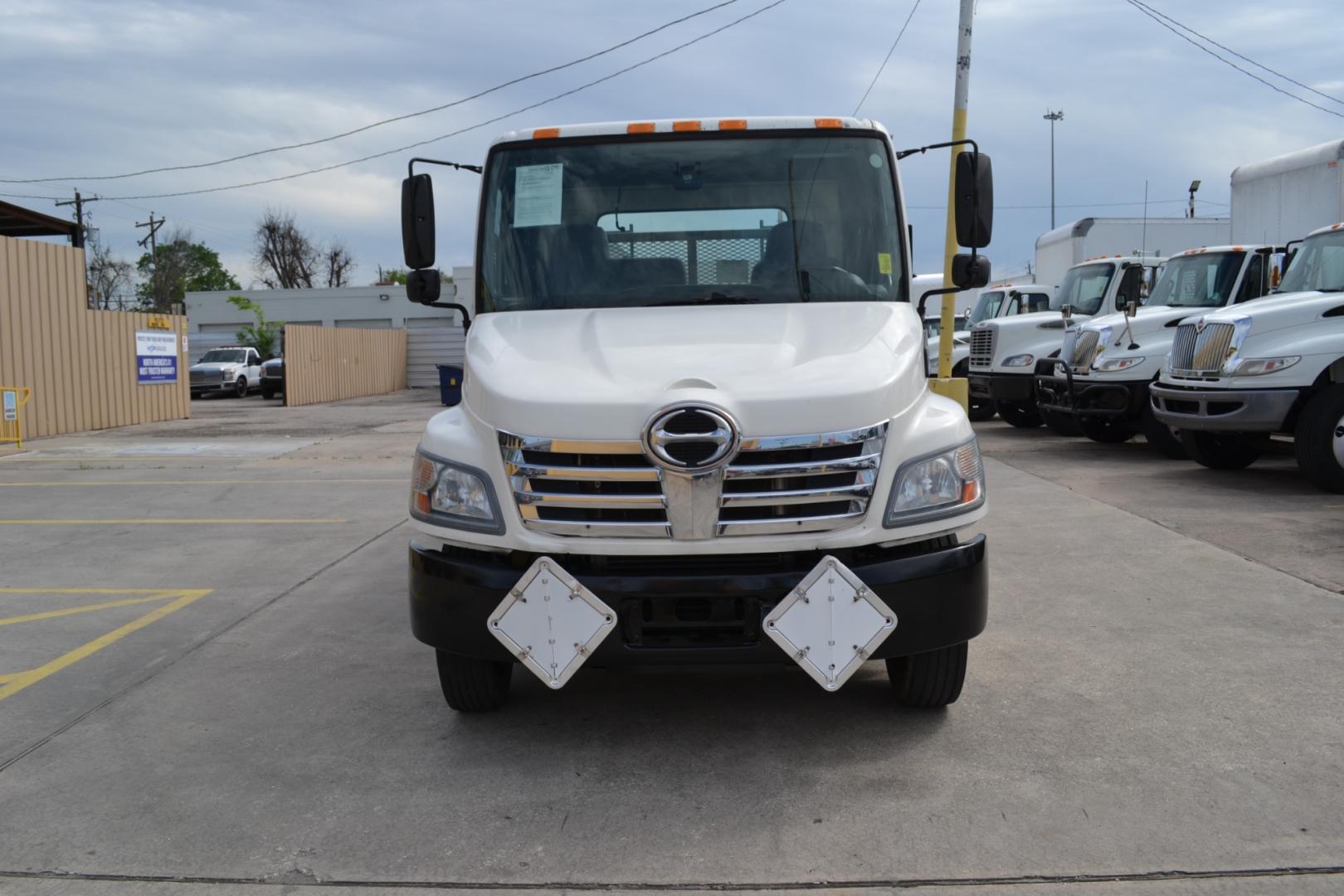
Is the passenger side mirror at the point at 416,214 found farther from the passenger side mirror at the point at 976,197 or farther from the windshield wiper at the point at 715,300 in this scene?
the passenger side mirror at the point at 976,197

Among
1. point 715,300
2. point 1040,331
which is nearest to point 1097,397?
point 1040,331

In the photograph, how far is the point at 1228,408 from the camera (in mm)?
10117

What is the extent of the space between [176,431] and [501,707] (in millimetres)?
18336

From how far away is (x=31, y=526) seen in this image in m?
9.64

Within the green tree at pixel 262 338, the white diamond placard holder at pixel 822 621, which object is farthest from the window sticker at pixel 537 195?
the green tree at pixel 262 338

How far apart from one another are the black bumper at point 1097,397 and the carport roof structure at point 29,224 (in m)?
17.1

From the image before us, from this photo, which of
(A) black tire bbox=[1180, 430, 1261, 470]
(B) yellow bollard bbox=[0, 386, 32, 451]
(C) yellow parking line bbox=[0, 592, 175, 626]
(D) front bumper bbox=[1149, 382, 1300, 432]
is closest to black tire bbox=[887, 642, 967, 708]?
(C) yellow parking line bbox=[0, 592, 175, 626]

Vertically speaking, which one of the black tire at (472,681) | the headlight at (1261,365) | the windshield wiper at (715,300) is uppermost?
the windshield wiper at (715,300)

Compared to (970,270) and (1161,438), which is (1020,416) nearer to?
(1161,438)

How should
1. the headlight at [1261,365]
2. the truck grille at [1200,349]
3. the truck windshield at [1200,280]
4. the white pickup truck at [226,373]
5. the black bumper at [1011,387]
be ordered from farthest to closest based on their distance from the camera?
the white pickup truck at [226,373] < the black bumper at [1011,387] < the truck windshield at [1200,280] < the truck grille at [1200,349] < the headlight at [1261,365]

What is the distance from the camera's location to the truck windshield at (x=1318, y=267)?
405 inches

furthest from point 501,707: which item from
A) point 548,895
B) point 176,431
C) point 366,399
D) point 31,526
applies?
point 366,399

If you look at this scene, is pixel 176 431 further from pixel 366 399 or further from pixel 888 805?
pixel 888 805

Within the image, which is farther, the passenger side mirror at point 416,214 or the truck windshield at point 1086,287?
the truck windshield at point 1086,287
